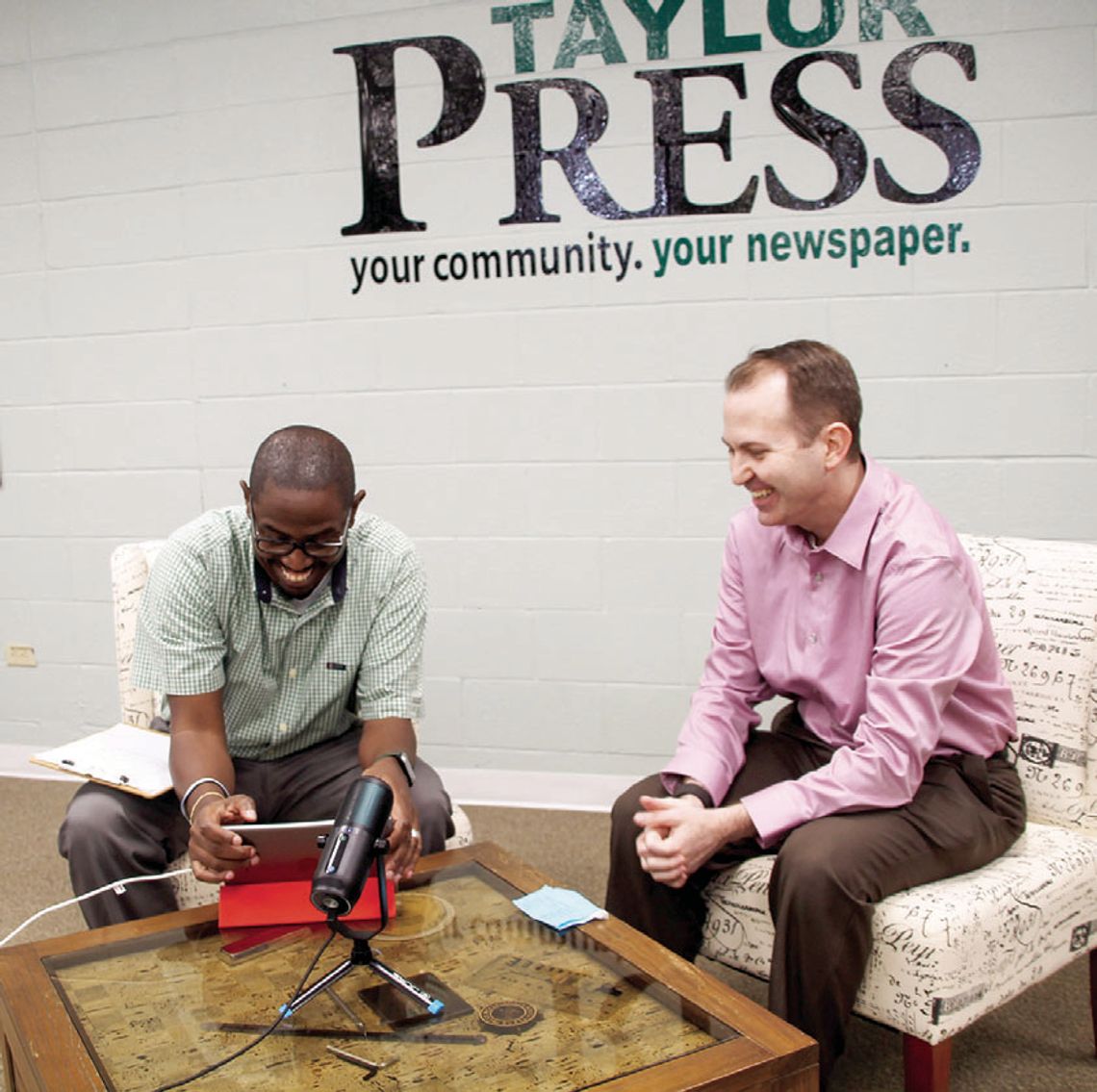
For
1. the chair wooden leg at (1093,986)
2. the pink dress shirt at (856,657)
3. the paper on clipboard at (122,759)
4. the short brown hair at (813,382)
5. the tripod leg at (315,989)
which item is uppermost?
the short brown hair at (813,382)

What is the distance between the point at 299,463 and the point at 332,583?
31 centimetres

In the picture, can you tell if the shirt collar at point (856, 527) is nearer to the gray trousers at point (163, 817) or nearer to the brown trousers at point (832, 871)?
the brown trousers at point (832, 871)

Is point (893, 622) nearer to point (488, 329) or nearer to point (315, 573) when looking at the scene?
point (315, 573)

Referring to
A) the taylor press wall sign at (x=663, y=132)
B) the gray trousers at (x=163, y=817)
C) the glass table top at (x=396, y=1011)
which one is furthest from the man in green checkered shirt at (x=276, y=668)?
the taylor press wall sign at (x=663, y=132)

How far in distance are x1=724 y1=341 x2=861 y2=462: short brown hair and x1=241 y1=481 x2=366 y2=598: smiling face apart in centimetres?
69

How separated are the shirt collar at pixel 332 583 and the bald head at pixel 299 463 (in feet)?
0.69

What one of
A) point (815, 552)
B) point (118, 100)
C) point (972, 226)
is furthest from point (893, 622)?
point (118, 100)

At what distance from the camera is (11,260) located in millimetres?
3740

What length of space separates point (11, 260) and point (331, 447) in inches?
83.8

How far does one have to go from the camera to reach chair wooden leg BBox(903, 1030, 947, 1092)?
6.03ft

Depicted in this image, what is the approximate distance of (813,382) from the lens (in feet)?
6.73

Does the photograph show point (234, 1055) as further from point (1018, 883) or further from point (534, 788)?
point (534, 788)

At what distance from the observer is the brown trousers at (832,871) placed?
184cm

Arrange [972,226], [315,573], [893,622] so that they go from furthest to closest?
[972,226]
[315,573]
[893,622]
